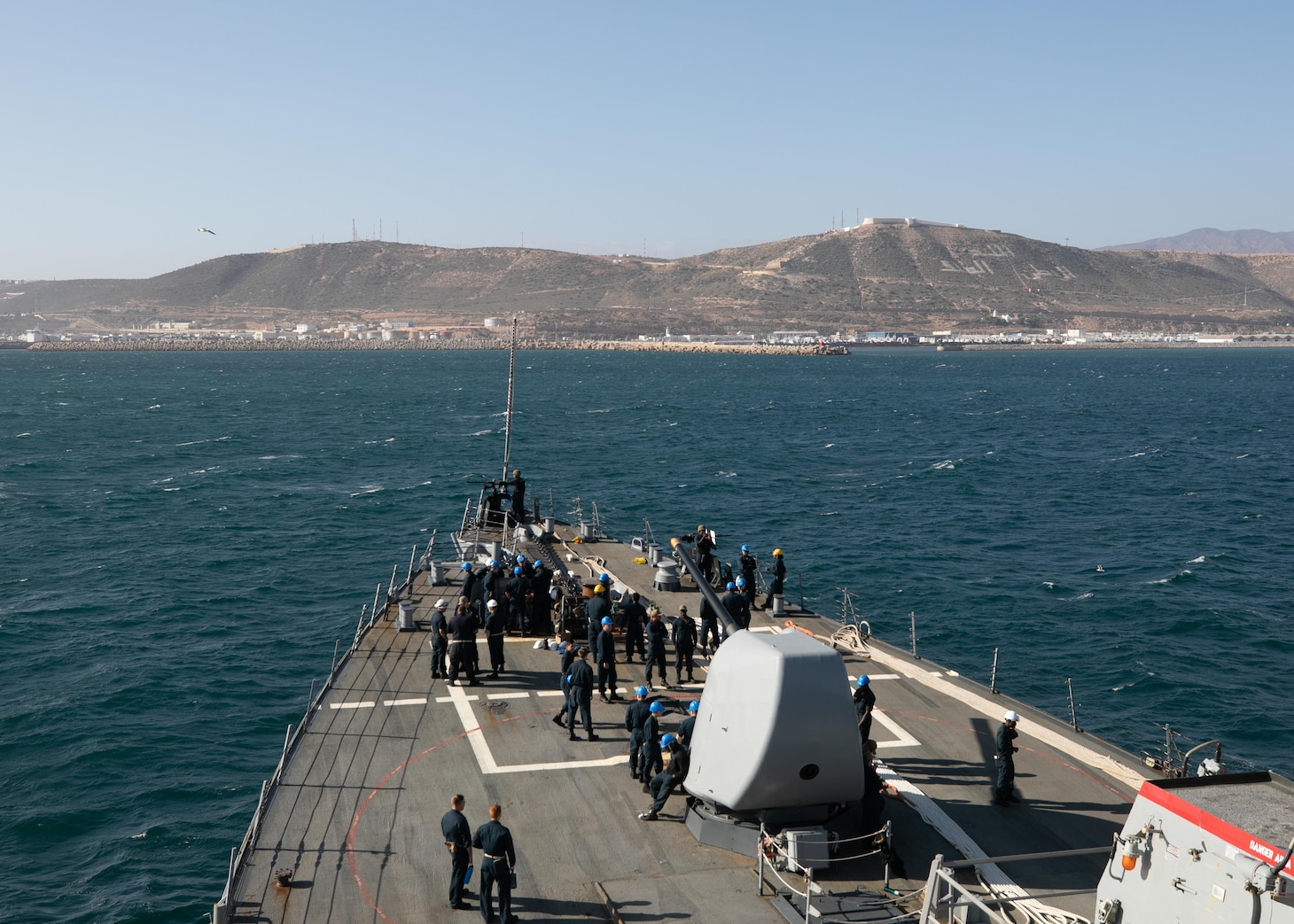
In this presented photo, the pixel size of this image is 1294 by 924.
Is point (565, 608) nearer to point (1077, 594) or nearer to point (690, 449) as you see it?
point (1077, 594)

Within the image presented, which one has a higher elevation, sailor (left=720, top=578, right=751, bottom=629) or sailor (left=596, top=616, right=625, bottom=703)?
sailor (left=720, top=578, right=751, bottom=629)

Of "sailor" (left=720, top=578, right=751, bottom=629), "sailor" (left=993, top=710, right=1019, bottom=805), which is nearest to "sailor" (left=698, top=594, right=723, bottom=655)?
"sailor" (left=720, top=578, right=751, bottom=629)

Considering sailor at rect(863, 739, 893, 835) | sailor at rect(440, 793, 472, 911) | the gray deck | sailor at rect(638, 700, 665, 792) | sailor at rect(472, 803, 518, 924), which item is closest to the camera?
sailor at rect(472, 803, 518, 924)

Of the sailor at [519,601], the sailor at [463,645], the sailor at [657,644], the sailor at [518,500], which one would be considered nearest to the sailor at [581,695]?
the sailor at [657,644]

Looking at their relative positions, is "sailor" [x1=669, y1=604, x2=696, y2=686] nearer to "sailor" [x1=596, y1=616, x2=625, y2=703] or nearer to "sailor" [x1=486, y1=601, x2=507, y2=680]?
"sailor" [x1=596, y1=616, x2=625, y2=703]

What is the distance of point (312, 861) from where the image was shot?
1313 cm

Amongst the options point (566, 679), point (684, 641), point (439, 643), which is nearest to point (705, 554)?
point (684, 641)

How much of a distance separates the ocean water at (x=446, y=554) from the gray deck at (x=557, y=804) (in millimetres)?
5560

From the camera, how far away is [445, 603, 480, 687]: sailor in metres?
18.9

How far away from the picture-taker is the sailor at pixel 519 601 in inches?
853

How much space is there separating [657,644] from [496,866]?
747 cm

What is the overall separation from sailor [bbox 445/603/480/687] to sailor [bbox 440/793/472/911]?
22.3 feet

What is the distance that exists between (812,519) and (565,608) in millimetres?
35455

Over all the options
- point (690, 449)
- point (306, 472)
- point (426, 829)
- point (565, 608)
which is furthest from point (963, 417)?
point (426, 829)
